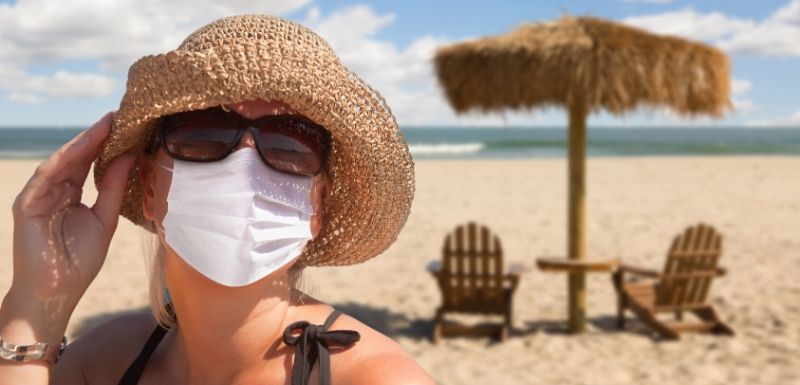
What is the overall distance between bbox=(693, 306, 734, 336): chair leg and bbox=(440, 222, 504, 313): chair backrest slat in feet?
6.02

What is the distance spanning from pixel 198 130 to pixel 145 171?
0.23 metres

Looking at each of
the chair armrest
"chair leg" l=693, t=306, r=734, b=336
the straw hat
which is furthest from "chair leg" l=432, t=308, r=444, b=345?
the straw hat

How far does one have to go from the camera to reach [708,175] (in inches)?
867

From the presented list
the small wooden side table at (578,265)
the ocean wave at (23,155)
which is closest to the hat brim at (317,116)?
the small wooden side table at (578,265)

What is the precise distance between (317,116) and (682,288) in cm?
597

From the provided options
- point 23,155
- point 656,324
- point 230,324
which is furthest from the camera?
point 23,155

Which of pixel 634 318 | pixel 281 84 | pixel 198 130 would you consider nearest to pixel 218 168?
pixel 198 130

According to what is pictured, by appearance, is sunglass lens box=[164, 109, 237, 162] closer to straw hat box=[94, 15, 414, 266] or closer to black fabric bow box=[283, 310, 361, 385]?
straw hat box=[94, 15, 414, 266]

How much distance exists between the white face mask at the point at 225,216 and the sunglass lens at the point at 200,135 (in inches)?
0.7

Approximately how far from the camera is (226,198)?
1.32m

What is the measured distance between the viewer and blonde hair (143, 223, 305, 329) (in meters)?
1.53

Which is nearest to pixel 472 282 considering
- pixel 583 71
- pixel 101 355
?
pixel 583 71

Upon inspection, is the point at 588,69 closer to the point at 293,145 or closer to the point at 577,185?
the point at 577,185

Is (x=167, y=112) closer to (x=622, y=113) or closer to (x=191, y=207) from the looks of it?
(x=191, y=207)
